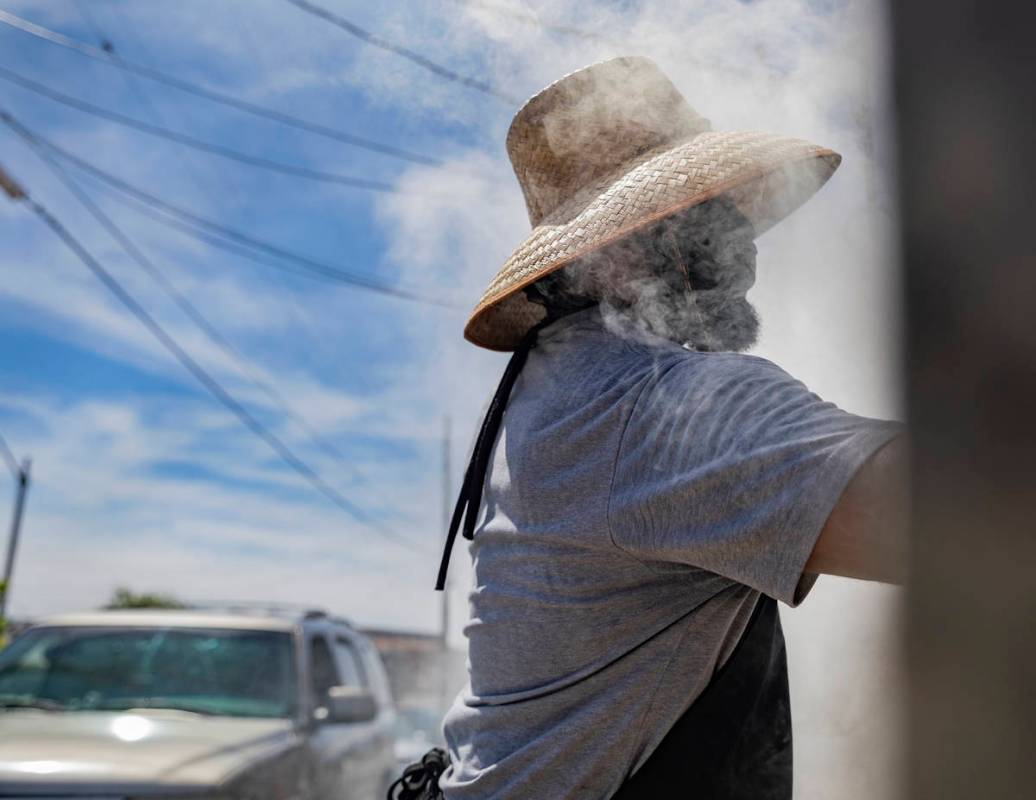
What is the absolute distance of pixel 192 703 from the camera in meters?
4.97

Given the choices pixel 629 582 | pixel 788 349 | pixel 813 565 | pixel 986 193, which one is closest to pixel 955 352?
pixel 986 193

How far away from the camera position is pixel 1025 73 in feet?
1.88

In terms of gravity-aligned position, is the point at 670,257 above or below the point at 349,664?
above

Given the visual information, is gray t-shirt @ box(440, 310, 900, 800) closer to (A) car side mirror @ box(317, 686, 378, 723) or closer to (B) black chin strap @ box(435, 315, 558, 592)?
(B) black chin strap @ box(435, 315, 558, 592)

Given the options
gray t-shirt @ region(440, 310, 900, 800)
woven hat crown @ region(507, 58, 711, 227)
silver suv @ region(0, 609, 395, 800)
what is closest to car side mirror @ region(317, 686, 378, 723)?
silver suv @ region(0, 609, 395, 800)

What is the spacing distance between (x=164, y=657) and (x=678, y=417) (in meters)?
4.69

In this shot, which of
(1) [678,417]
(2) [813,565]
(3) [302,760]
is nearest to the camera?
(2) [813,565]

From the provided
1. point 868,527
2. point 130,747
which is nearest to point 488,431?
point 868,527

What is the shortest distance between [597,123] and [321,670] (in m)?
4.57

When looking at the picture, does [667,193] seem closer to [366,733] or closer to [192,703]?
[192,703]

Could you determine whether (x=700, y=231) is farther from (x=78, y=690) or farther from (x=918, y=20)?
(x=78, y=690)

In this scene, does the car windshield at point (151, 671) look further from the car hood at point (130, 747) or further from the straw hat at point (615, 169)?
the straw hat at point (615, 169)

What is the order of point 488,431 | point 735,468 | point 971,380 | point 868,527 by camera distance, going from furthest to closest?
point 488,431 < point 735,468 < point 868,527 < point 971,380

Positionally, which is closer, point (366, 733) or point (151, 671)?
point (151, 671)
